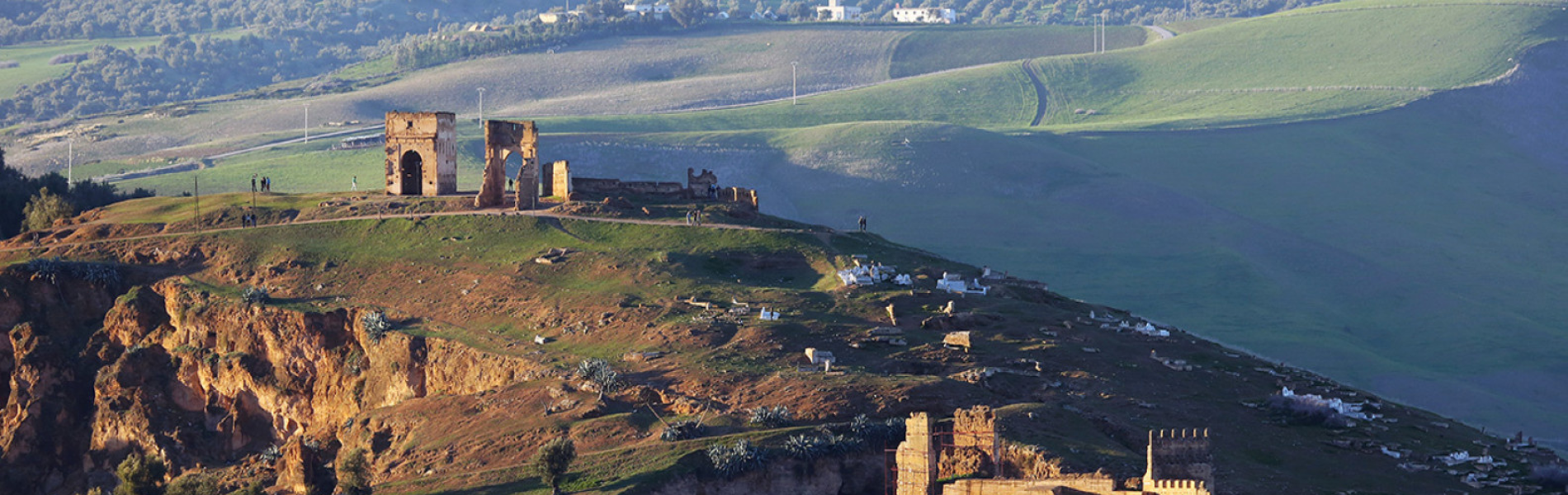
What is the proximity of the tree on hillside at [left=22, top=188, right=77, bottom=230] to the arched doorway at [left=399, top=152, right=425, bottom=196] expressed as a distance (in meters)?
14.0

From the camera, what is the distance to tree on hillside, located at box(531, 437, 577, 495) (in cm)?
4956

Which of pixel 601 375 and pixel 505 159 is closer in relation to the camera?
pixel 601 375

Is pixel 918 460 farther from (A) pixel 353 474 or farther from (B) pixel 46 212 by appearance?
(B) pixel 46 212

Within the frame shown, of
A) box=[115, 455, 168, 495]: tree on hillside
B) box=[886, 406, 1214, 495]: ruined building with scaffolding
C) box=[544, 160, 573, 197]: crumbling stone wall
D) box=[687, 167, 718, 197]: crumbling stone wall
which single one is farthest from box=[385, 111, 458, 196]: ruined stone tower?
box=[886, 406, 1214, 495]: ruined building with scaffolding

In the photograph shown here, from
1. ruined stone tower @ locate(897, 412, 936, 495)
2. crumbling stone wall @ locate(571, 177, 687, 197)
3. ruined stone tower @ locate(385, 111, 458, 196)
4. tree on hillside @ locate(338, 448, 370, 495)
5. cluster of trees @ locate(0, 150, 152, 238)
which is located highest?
ruined stone tower @ locate(385, 111, 458, 196)

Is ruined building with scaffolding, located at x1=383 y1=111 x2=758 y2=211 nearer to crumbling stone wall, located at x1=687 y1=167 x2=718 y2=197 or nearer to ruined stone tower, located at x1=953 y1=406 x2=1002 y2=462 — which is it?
crumbling stone wall, located at x1=687 y1=167 x2=718 y2=197

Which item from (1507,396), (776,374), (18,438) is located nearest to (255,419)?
(18,438)

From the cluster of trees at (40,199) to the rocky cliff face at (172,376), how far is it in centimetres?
1286

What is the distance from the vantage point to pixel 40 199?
8838 centimetres

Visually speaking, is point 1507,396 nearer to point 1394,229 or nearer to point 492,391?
point 1394,229

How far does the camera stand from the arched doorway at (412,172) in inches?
3342

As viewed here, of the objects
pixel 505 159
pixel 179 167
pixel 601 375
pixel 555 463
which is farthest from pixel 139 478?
pixel 179 167

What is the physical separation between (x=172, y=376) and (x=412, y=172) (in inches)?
686

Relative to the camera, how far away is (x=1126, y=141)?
15450 centimetres
